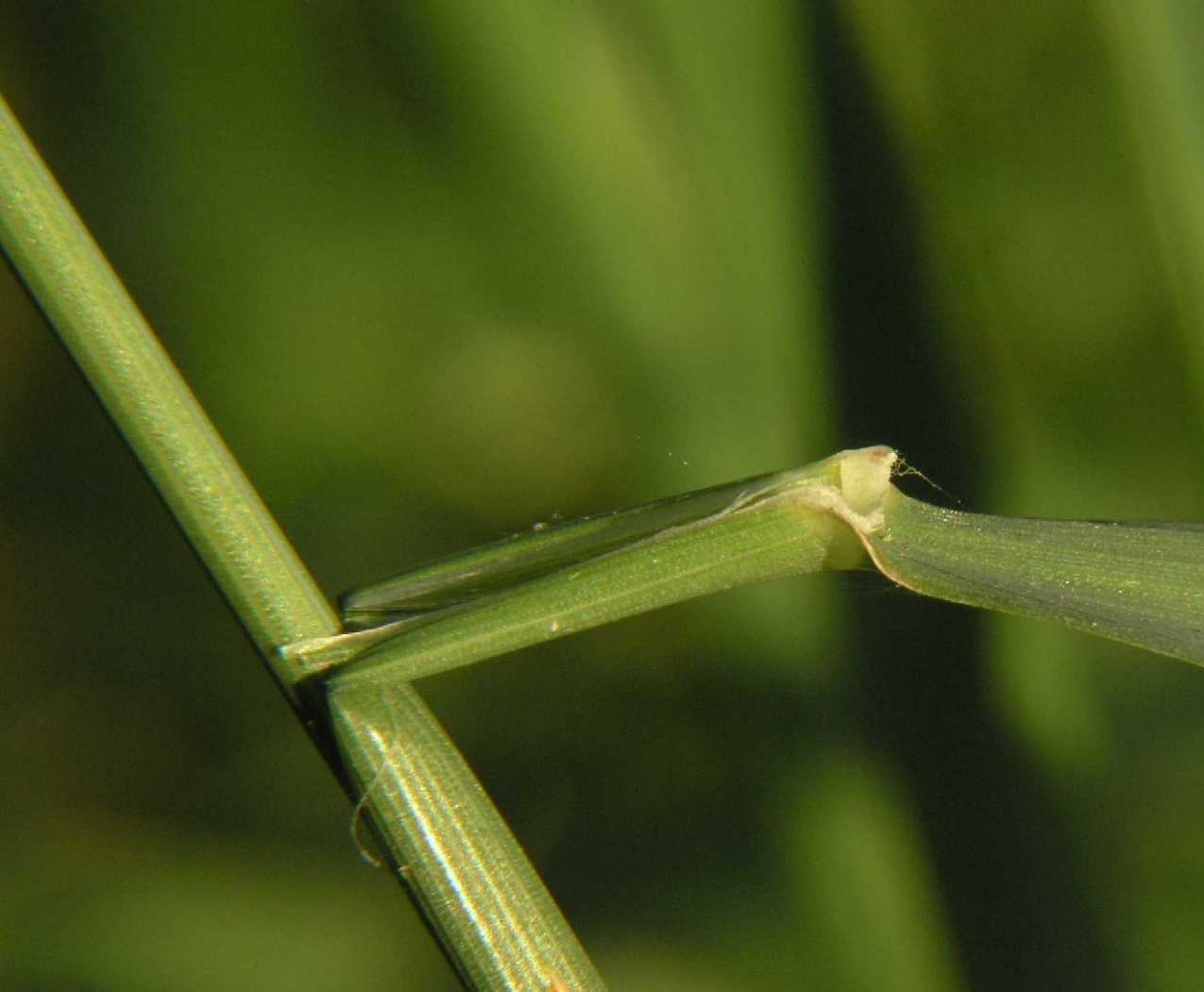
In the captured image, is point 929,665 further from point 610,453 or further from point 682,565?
point 682,565

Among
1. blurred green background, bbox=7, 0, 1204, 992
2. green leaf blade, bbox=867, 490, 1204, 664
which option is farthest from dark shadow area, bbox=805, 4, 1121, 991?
green leaf blade, bbox=867, 490, 1204, 664

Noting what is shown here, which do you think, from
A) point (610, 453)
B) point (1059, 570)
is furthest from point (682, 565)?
point (610, 453)

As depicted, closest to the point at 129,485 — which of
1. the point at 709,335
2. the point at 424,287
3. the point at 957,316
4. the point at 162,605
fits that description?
the point at 162,605

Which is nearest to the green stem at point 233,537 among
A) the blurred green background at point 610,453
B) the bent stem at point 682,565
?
the bent stem at point 682,565

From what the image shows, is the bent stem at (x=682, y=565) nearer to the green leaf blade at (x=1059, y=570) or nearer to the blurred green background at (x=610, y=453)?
the green leaf blade at (x=1059, y=570)

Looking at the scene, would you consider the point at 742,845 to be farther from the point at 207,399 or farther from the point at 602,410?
the point at 207,399

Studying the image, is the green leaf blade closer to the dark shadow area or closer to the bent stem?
the bent stem
